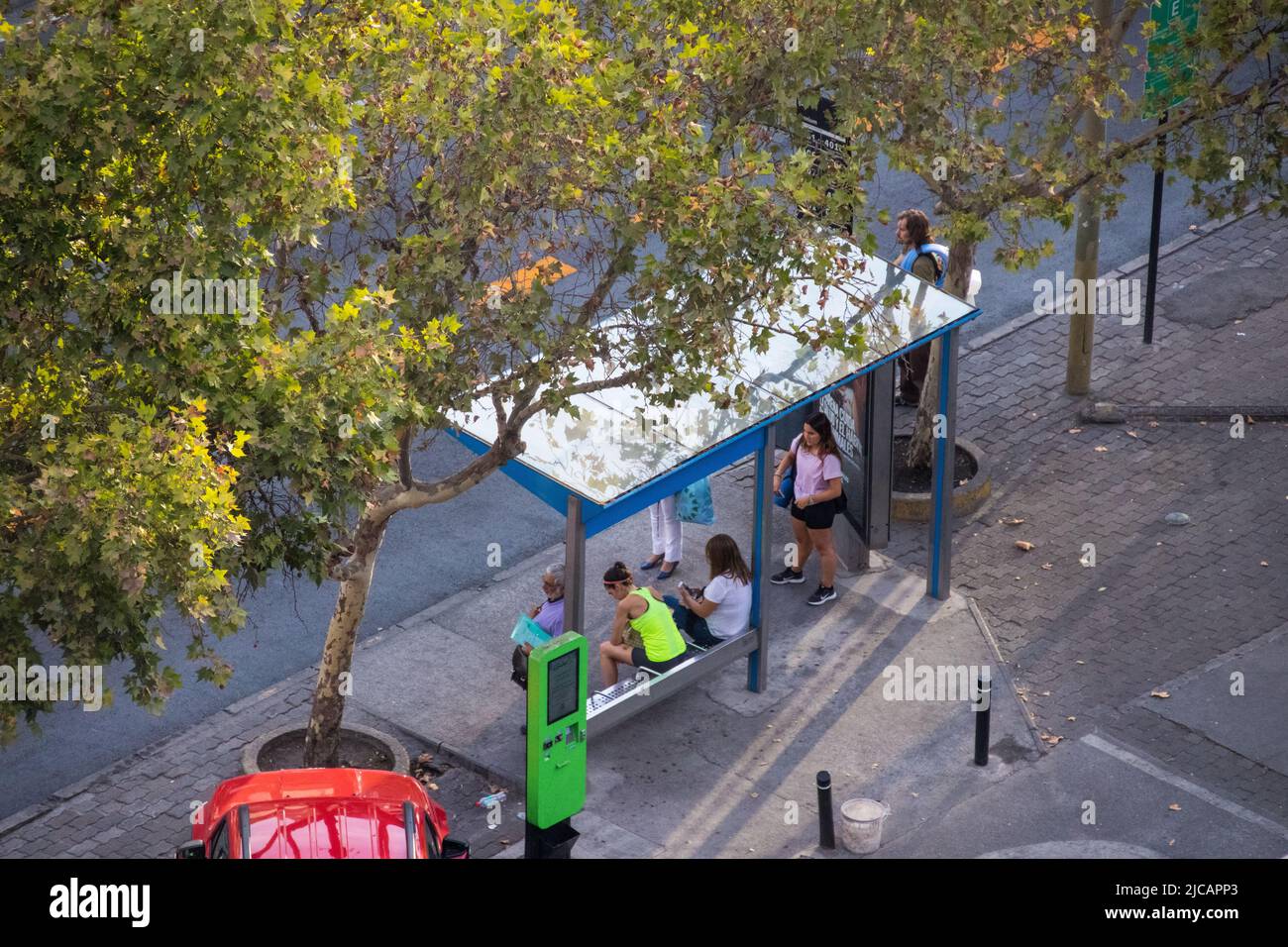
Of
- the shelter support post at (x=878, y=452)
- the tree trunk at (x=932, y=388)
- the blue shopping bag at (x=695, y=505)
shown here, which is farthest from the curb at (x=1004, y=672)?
the blue shopping bag at (x=695, y=505)

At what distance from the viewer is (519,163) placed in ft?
32.3

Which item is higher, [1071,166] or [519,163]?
[1071,166]

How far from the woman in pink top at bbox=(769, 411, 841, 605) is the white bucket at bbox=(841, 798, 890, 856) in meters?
3.24

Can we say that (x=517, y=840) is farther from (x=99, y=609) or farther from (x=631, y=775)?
(x=99, y=609)

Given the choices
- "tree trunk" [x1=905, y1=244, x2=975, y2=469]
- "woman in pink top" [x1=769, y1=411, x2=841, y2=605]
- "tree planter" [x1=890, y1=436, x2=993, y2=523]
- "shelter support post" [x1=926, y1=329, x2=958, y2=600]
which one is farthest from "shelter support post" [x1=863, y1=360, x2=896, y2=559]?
"tree trunk" [x1=905, y1=244, x2=975, y2=469]

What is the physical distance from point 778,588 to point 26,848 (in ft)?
20.0

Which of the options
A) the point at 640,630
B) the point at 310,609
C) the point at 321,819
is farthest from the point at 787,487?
the point at 321,819

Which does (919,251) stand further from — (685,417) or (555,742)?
(555,742)

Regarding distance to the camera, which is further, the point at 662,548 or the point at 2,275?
the point at 662,548

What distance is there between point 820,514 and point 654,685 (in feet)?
8.17

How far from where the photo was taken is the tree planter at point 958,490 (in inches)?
598

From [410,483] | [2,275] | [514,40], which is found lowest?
[410,483]

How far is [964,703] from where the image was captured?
1274cm

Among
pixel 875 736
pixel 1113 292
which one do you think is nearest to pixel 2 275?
pixel 875 736
